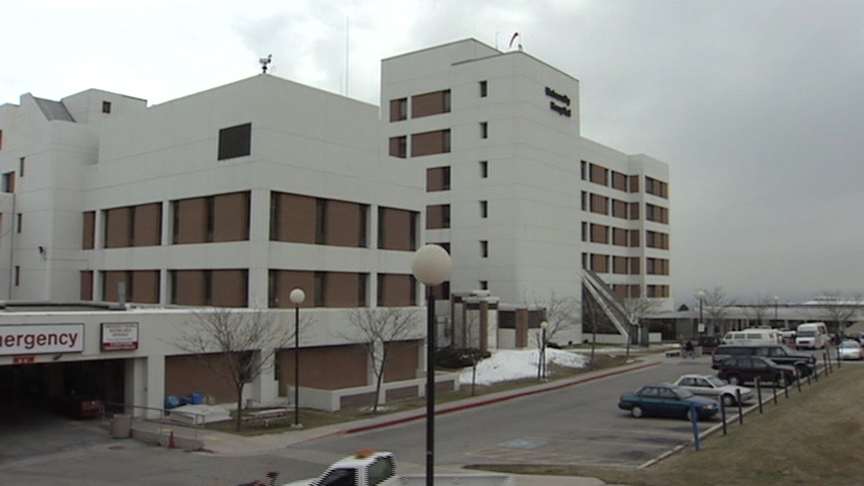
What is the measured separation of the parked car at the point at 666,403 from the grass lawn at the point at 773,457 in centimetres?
234

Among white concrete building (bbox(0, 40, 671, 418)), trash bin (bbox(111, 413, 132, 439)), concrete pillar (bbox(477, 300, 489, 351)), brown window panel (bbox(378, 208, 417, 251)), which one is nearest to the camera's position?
trash bin (bbox(111, 413, 132, 439))

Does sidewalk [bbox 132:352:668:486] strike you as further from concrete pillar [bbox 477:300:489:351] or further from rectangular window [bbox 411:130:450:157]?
rectangular window [bbox 411:130:450:157]

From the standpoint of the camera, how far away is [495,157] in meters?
62.1

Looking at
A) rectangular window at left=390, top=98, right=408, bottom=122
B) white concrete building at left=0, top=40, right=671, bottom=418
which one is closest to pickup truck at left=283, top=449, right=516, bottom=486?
white concrete building at left=0, top=40, right=671, bottom=418

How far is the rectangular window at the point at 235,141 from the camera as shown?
3731 centimetres

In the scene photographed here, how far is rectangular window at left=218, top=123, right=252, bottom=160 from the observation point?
3731 cm

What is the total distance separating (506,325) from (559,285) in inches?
364

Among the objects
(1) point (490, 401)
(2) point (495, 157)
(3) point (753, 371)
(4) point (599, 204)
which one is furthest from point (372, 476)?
(4) point (599, 204)

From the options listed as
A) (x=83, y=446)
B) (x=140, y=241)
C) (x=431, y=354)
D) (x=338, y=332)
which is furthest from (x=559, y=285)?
(x=431, y=354)

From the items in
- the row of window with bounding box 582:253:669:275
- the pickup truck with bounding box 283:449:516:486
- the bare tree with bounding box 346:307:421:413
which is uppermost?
the row of window with bounding box 582:253:669:275

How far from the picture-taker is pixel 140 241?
1715 inches

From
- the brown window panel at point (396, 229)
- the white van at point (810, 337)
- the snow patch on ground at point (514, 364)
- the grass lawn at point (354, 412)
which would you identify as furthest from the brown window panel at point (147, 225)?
the white van at point (810, 337)

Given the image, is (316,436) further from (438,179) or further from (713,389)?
(438,179)

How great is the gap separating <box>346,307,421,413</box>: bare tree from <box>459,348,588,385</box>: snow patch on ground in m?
5.48
